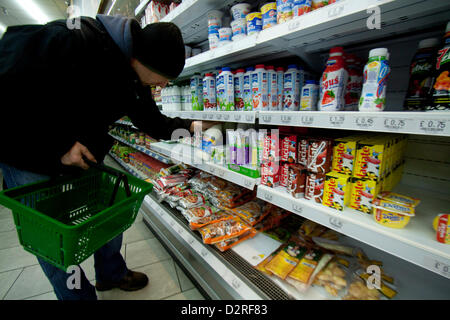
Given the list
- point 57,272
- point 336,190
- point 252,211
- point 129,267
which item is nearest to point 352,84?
point 336,190

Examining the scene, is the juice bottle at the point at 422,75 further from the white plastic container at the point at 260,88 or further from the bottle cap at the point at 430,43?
the white plastic container at the point at 260,88

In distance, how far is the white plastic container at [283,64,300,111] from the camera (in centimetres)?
104

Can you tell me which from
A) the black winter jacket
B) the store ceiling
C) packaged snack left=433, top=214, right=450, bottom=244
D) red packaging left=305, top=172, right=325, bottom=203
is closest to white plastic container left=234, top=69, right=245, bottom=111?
the black winter jacket

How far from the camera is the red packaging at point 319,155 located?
83cm

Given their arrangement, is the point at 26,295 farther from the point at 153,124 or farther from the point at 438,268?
the point at 438,268

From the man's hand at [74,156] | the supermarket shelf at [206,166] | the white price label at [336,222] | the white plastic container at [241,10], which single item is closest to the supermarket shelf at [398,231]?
the white price label at [336,222]

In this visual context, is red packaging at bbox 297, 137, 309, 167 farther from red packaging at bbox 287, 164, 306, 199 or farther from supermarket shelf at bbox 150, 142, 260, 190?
supermarket shelf at bbox 150, 142, 260, 190

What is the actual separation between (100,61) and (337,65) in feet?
3.31

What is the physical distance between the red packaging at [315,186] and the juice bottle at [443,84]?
40 centimetres

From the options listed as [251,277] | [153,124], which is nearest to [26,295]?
[153,124]

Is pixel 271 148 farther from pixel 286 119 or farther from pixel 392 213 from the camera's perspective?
pixel 392 213

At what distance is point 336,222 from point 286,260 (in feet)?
Result: 1.39

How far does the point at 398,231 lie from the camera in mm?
650

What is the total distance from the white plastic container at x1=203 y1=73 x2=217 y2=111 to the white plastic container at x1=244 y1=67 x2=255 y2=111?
0.30 meters
